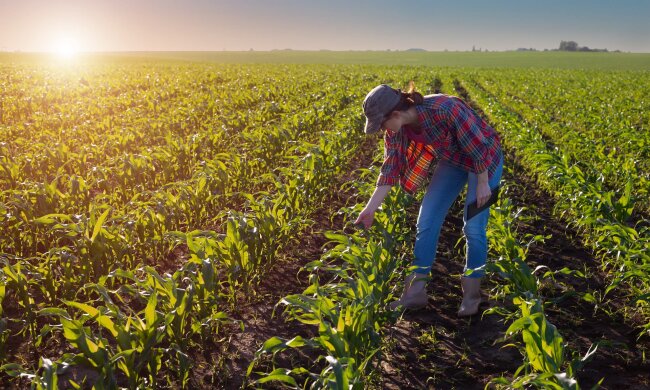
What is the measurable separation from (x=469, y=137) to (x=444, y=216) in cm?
67

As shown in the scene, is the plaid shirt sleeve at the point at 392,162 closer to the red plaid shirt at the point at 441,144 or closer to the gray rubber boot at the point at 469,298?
the red plaid shirt at the point at 441,144

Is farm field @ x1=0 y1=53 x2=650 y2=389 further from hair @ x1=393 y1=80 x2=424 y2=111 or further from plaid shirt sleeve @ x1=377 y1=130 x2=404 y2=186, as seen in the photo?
hair @ x1=393 y1=80 x2=424 y2=111

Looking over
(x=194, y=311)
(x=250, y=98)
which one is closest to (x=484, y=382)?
(x=194, y=311)

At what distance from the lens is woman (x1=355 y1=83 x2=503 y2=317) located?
3.54 metres

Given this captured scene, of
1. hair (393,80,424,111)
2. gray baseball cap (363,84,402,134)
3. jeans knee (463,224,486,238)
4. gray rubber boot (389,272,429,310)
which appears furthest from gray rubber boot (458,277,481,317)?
gray baseball cap (363,84,402,134)

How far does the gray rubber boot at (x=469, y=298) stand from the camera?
425 centimetres

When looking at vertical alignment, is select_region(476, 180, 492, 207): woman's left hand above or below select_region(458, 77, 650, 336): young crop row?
above

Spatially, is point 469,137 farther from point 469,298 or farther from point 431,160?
point 469,298

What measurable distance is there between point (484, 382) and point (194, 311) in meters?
2.05

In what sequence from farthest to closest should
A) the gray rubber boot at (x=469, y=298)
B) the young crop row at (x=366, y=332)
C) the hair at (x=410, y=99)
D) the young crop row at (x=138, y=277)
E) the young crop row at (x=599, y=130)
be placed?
the young crop row at (x=599, y=130) < the gray rubber boot at (x=469, y=298) < the hair at (x=410, y=99) < the young crop row at (x=138, y=277) < the young crop row at (x=366, y=332)

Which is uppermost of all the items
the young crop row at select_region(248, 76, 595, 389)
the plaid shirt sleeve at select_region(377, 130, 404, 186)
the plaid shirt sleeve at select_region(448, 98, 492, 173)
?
the plaid shirt sleeve at select_region(448, 98, 492, 173)

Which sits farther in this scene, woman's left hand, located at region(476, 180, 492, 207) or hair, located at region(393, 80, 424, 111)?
woman's left hand, located at region(476, 180, 492, 207)

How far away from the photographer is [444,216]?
13.1 ft

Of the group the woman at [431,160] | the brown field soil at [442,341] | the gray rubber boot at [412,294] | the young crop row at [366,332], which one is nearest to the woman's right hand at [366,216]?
the woman at [431,160]
